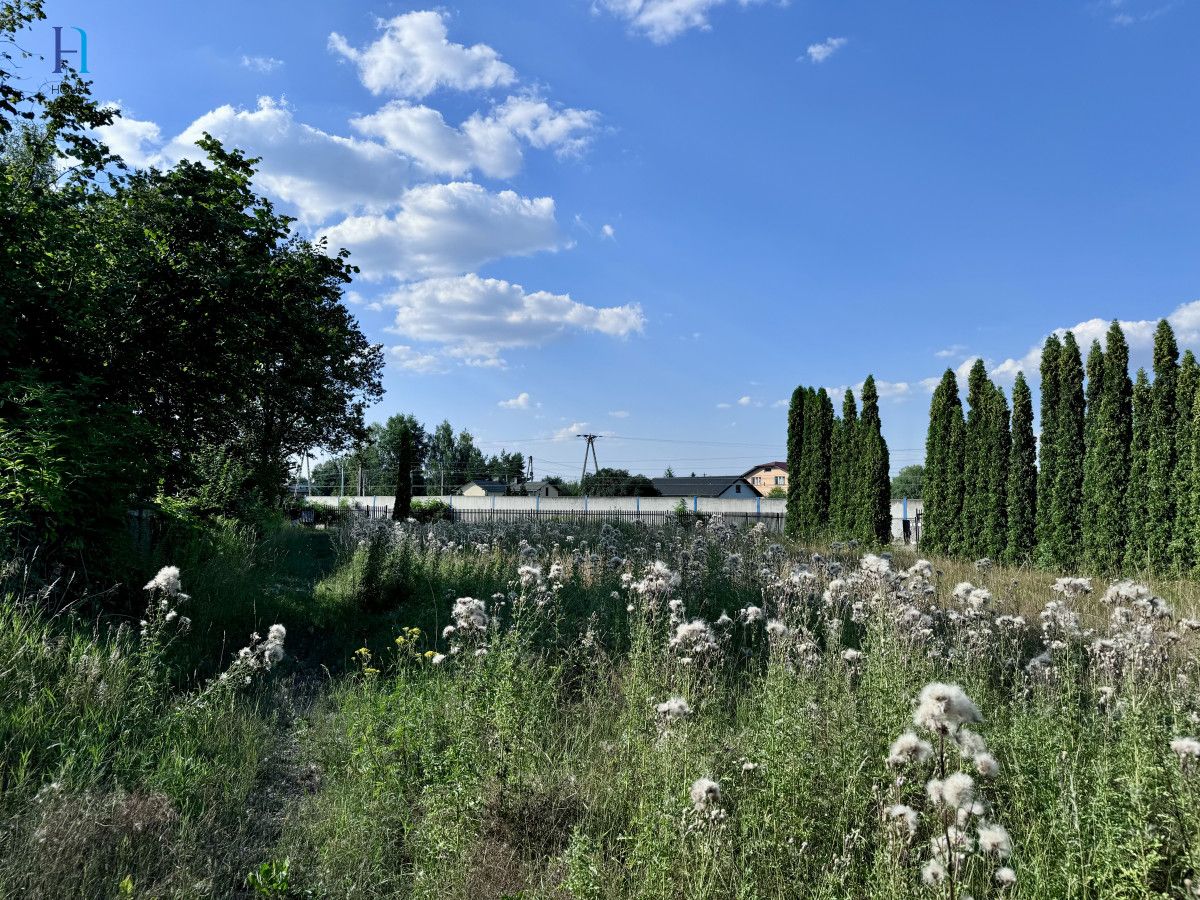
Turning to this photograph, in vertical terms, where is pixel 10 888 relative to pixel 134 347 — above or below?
below

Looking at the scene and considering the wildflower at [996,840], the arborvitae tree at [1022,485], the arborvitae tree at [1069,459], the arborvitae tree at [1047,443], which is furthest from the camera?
the arborvitae tree at [1022,485]

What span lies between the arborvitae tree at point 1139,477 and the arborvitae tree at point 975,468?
2.83 meters

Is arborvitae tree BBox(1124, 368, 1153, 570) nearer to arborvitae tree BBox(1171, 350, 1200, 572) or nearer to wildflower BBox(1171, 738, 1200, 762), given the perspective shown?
arborvitae tree BBox(1171, 350, 1200, 572)

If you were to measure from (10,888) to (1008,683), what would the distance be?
543 cm

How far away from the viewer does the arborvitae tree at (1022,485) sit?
42.8 ft

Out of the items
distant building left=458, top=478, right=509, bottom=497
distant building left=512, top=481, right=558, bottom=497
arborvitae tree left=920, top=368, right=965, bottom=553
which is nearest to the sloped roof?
distant building left=512, top=481, right=558, bottom=497

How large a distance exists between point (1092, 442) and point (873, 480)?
5.23 m

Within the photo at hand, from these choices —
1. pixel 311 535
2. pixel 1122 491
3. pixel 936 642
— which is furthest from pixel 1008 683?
pixel 311 535

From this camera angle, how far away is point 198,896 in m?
2.48

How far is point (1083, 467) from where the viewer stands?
12.1 metres

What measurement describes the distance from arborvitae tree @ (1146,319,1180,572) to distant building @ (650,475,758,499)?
166ft

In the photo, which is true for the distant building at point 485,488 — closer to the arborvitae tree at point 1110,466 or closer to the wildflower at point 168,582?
the arborvitae tree at point 1110,466

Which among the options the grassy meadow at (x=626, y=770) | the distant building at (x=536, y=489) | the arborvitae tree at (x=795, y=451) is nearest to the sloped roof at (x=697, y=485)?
the distant building at (x=536, y=489)

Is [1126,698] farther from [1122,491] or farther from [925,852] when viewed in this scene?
[1122,491]
